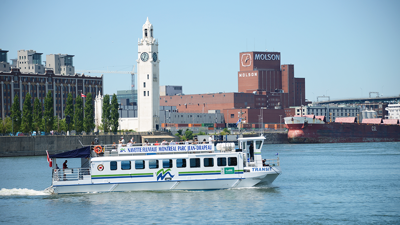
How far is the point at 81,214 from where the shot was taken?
3575 centimetres

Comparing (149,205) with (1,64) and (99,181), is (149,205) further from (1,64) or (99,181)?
(1,64)

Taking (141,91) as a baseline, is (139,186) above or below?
below

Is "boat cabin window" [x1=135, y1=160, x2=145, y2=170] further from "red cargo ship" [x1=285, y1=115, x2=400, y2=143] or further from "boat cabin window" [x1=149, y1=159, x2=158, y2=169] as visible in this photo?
"red cargo ship" [x1=285, y1=115, x2=400, y2=143]

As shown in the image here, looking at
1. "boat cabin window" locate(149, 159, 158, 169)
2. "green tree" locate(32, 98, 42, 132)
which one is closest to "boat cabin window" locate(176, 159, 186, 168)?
"boat cabin window" locate(149, 159, 158, 169)

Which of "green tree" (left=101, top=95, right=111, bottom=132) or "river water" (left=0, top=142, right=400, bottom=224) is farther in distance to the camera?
"green tree" (left=101, top=95, right=111, bottom=132)

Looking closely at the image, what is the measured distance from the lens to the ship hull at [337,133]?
169m

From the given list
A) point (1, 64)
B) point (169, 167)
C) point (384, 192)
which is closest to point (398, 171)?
point (384, 192)

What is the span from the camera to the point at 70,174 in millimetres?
41469

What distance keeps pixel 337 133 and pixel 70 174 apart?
140m

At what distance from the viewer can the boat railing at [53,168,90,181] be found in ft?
135

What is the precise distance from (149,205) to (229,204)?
579 cm

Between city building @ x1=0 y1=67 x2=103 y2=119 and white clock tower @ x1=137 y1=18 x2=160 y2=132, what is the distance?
1563 inches

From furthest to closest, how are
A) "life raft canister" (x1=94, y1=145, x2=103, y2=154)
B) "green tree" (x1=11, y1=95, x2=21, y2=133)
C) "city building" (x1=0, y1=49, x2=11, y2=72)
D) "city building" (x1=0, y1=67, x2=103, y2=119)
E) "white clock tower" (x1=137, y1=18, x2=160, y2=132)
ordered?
"city building" (x1=0, y1=49, x2=11, y2=72) < "city building" (x1=0, y1=67, x2=103, y2=119) < "white clock tower" (x1=137, y1=18, x2=160, y2=132) < "green tree" (x1=11, y1=95, x2=21, y2=133) < "life raft canister" (x1=94, y1=145, x2=103, y2=154)

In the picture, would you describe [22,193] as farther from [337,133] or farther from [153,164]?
[337,133]
